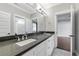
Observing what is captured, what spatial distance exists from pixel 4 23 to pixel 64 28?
3.30 feet

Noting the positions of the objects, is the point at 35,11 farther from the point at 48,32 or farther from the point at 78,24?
the point at 78,24

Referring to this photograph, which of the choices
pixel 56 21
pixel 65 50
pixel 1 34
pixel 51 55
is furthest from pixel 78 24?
pixel 1 34

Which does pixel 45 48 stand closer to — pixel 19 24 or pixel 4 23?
pixel 19 24

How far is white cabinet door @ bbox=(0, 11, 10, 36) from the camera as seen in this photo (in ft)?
3.63

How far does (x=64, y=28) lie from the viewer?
1.30 m

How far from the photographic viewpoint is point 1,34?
111cm

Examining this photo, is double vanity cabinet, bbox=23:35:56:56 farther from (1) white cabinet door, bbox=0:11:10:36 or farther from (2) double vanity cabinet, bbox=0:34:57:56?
(1) white cabinet door, bbox=0:11:10:36

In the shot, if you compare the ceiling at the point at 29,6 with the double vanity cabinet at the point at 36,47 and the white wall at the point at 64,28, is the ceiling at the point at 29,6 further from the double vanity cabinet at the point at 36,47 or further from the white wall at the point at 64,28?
the double vanity cabinet at the point at 36,47

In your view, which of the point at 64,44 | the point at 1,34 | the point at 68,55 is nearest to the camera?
the point at 1,34

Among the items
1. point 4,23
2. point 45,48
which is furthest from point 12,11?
point 45,48

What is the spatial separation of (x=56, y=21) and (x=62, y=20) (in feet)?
0.34

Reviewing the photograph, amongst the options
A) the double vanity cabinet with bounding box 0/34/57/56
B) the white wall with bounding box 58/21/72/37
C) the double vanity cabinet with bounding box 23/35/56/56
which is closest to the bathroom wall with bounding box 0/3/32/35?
the double vanity cabinet with bounding box 0/34/57/56

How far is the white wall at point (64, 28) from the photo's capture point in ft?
4.20

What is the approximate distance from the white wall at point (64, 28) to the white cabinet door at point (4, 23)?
2.87 feet
